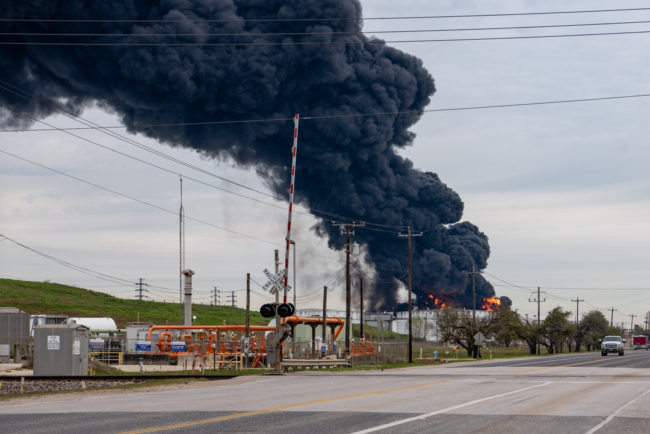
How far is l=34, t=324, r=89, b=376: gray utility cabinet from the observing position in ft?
129

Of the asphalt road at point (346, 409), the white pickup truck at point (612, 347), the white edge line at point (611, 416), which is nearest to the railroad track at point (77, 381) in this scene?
the asphalt road at point (346, 409)

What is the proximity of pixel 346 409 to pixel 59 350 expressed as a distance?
26.1 m

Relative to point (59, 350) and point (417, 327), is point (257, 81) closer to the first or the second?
point (59, 350)

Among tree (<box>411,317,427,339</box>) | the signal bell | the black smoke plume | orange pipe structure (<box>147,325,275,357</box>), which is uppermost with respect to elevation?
the black smoke plume

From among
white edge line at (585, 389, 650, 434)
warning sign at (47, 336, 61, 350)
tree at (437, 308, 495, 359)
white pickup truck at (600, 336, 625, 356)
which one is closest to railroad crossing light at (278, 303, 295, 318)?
warning sign at (47, 336, 61, 350)

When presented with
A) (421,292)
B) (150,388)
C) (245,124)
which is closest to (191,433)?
(150,388)

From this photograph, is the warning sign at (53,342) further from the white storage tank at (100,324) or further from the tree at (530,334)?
the tree at (530,334)

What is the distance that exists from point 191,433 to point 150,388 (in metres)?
13.0

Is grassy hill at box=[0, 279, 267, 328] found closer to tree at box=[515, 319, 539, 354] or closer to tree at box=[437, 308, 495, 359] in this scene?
tree at box=[437, 308, 495, 359]

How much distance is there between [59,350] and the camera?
39.4 m

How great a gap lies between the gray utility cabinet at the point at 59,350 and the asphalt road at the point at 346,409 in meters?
15.3

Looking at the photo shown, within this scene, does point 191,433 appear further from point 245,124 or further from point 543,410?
point 245,124

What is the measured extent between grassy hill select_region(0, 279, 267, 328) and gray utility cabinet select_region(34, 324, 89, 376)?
73457 millimetres

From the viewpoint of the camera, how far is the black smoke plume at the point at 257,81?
90188 mm
